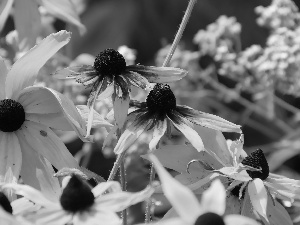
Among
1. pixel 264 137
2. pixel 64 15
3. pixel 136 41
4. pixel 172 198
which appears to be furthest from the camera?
pixel 136 41

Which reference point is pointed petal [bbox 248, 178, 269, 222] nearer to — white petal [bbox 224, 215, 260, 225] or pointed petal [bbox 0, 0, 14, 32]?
white petal [bbox 224, 215, 260, 225]

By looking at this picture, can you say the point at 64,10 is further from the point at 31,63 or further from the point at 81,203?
the point at 81,203

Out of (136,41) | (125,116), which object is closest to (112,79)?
(125,116)

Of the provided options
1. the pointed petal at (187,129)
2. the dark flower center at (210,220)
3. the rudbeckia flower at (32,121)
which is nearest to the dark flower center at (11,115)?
the rudbeckia flower at (32,121)

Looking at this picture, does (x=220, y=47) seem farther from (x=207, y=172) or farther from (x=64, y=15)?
(x=207, y=172)

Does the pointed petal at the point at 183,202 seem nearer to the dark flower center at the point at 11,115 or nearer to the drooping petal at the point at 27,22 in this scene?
the dark flower center at the point at 11,115

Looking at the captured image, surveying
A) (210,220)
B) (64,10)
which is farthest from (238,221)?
(64,10)

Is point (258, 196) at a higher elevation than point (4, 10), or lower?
lower
